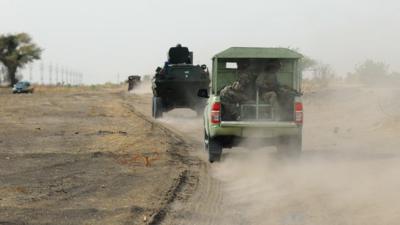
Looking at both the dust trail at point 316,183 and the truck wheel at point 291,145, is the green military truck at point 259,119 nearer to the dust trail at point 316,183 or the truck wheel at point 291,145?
the truck wheel at point 291,145

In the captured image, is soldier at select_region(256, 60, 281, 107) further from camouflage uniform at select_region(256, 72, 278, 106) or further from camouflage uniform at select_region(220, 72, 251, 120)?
camouflage uniform at select_region(220, 72, 251, 120)

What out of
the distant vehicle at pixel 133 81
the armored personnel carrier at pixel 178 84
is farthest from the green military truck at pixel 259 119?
the distant vehicle at pixel 133 81

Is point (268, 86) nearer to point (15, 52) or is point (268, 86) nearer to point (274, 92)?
point (274, 92)

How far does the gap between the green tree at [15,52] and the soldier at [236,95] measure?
3552 inches

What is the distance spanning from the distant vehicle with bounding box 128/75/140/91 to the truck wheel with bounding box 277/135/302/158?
2081 inches

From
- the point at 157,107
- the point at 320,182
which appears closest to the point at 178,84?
the point at 157,107

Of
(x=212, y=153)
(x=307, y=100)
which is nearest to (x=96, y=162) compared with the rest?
(x=212, y=153)

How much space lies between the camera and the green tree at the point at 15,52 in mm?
100806

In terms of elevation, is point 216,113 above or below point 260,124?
above

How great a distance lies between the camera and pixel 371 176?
11.3 metres

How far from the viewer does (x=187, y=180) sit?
11.7m

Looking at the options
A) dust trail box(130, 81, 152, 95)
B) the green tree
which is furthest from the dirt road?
the green tree

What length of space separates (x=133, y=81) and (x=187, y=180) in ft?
183

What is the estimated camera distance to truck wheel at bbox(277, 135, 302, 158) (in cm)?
1368
